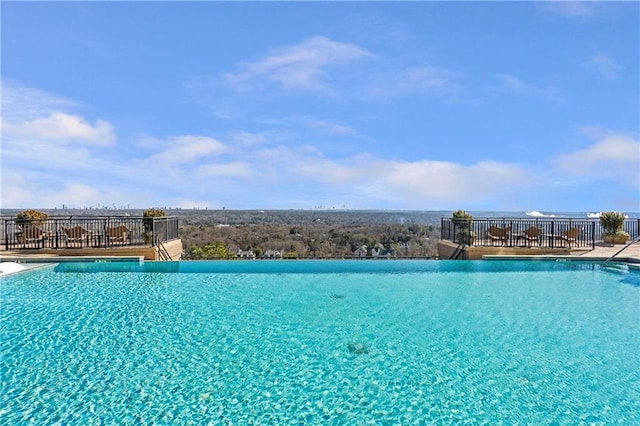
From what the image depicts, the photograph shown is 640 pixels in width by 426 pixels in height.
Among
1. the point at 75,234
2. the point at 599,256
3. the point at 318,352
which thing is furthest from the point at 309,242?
the point at 318,352

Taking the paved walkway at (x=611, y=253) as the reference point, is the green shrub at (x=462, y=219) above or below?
above

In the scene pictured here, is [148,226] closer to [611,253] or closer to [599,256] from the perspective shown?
[599,256]

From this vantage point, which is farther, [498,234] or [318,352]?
[498,234]

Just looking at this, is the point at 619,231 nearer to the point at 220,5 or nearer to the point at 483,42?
the point at 483,42

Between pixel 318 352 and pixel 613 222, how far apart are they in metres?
13.4

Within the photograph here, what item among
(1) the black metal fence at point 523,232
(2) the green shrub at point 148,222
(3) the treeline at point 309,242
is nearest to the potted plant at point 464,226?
(1) the black metal fence at point 523,232

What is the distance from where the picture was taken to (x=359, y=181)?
3038 cm

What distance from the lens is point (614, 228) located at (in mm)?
13359

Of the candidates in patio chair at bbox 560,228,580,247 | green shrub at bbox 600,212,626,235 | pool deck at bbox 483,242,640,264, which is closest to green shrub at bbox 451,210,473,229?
pool deck at bbox 483,242,640,264

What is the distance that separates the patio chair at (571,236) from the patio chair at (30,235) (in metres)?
15.0

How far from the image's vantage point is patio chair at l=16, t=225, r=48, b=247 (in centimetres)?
1097

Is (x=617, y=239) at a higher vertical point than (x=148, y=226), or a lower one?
lower

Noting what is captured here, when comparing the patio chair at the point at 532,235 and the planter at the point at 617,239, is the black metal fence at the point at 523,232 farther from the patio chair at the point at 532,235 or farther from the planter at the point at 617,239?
the planter at the point at 617,239

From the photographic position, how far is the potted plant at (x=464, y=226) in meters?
11.5
